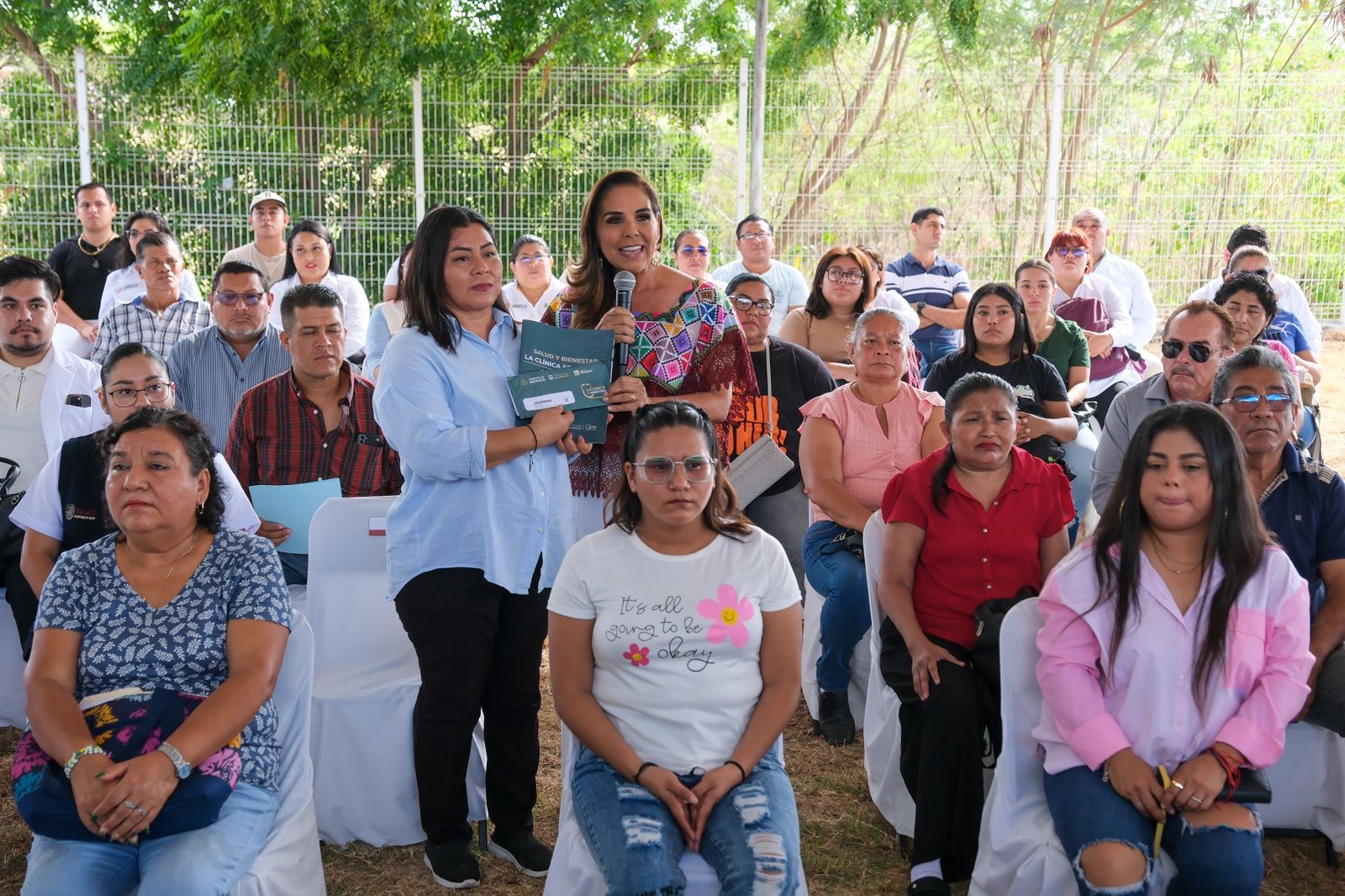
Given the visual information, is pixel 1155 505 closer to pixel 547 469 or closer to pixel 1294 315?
pixel 547 469

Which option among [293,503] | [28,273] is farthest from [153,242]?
[293,503]

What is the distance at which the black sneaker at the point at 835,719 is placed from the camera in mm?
4039

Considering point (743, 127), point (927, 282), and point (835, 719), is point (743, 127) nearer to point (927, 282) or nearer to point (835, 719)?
point (927, 282)

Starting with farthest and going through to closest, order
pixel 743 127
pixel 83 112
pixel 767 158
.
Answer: pixel 767 158 < pixel 743 127 < pixel 83 112

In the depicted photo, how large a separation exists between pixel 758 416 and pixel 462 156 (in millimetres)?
6304

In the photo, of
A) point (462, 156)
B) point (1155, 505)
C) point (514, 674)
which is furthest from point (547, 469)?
point (462, 156)

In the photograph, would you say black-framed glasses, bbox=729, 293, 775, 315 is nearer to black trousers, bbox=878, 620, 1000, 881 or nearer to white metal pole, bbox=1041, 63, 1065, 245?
black trousers, bbox=878, 620, 1000, 881

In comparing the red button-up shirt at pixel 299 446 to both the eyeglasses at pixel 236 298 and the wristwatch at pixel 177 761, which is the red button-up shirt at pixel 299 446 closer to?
the eyeglasses at pixel 236 298

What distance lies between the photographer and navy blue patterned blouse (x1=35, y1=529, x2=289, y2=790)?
2570mm

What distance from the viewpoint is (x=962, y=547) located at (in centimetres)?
327

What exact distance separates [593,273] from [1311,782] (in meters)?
2.40

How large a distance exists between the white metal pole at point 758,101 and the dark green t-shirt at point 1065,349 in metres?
4.52

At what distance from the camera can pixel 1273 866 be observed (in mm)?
3217

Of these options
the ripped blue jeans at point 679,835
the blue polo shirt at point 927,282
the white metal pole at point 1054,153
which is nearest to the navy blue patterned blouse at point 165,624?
the ripped blue jeans at point 679,835
